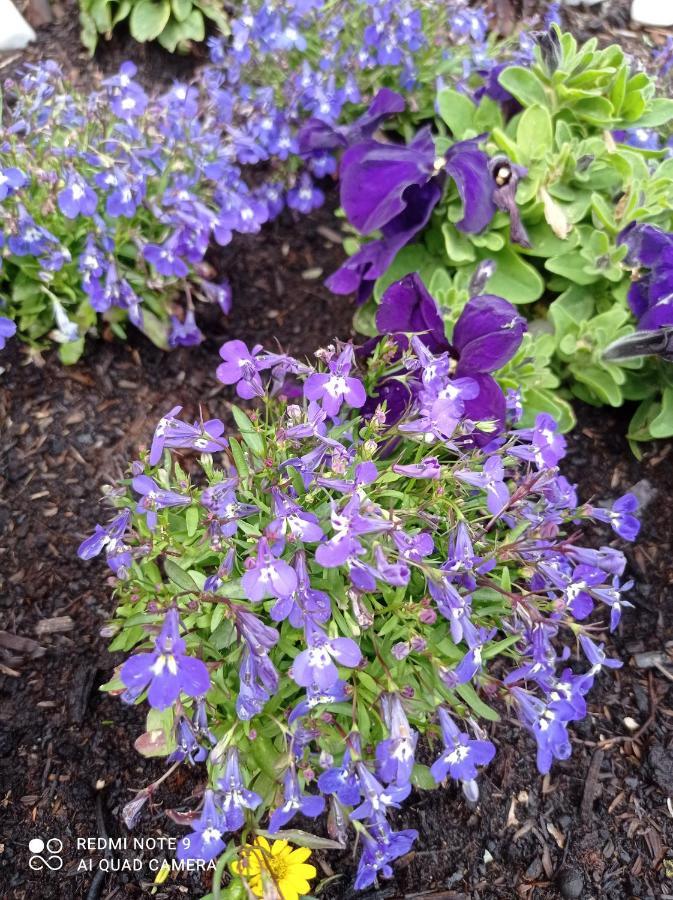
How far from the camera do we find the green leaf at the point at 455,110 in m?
2.60

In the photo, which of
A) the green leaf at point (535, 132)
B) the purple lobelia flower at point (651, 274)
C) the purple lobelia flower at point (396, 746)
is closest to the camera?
the purple lobelia flower at point (396, 746)

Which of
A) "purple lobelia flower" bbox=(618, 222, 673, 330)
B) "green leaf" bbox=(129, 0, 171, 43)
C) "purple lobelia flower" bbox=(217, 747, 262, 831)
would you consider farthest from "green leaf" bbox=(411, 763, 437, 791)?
"green leaf" bbox=(129, 0, 171, 43)

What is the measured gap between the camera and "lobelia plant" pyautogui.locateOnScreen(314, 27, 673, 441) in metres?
2.34

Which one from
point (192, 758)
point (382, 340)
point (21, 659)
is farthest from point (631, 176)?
point (21, 659)

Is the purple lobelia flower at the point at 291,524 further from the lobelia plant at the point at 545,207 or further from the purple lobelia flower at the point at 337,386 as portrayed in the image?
the lobelia plant at the point at 545,207

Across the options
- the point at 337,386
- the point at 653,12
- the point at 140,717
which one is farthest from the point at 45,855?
the point at 653,12

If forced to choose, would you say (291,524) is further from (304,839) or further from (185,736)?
(304,839)

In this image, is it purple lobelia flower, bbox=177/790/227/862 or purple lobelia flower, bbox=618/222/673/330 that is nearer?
purple lobelia flower, bbox=177/790/227/862

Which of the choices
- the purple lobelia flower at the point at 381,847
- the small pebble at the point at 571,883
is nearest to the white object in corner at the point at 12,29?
the purple lobelia flower at the point at 381,847

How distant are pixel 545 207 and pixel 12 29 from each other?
7.47ft

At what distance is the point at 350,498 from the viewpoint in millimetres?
1357

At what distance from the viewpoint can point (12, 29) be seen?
3176 millimetres

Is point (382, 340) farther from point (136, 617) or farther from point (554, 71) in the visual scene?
point (554, 71)

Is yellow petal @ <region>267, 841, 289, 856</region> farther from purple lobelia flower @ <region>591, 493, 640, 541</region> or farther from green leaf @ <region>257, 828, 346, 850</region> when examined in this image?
purple lobelia flower @ <region>591, 493, 640, 541</region>
